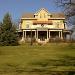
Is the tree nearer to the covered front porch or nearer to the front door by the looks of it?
the covered front porch

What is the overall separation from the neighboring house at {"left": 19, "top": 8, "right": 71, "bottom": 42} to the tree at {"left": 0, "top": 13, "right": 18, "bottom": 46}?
28.0 feet

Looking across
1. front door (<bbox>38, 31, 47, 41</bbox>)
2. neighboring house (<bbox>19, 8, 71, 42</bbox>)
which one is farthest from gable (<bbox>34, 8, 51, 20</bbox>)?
front door (<bbox>38, 31, 47, 41</bbox>)

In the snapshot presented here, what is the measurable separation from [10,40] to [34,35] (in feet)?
54.2

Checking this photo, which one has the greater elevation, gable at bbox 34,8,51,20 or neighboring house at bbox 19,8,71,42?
gable at bbox 34,8,51,20

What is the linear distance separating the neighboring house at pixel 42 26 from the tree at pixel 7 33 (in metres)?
8.54

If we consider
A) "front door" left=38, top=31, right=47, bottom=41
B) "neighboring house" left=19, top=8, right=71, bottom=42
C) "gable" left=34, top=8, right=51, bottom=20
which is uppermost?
"gable" left=34, top=8, right=51, bottom=20

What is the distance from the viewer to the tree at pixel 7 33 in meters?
69.9

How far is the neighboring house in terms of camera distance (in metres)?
83.6

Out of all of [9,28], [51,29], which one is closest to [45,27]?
[51,29]

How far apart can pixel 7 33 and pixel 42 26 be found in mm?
15503

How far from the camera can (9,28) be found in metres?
74.0

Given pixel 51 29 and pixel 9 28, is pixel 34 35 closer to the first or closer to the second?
pixel 51 29

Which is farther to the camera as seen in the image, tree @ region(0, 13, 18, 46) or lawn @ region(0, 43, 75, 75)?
tree @ region(0, 13, 18, 46)

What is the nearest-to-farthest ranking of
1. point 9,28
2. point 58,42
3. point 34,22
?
point 58,42 → point 9,28 → point 34,22
